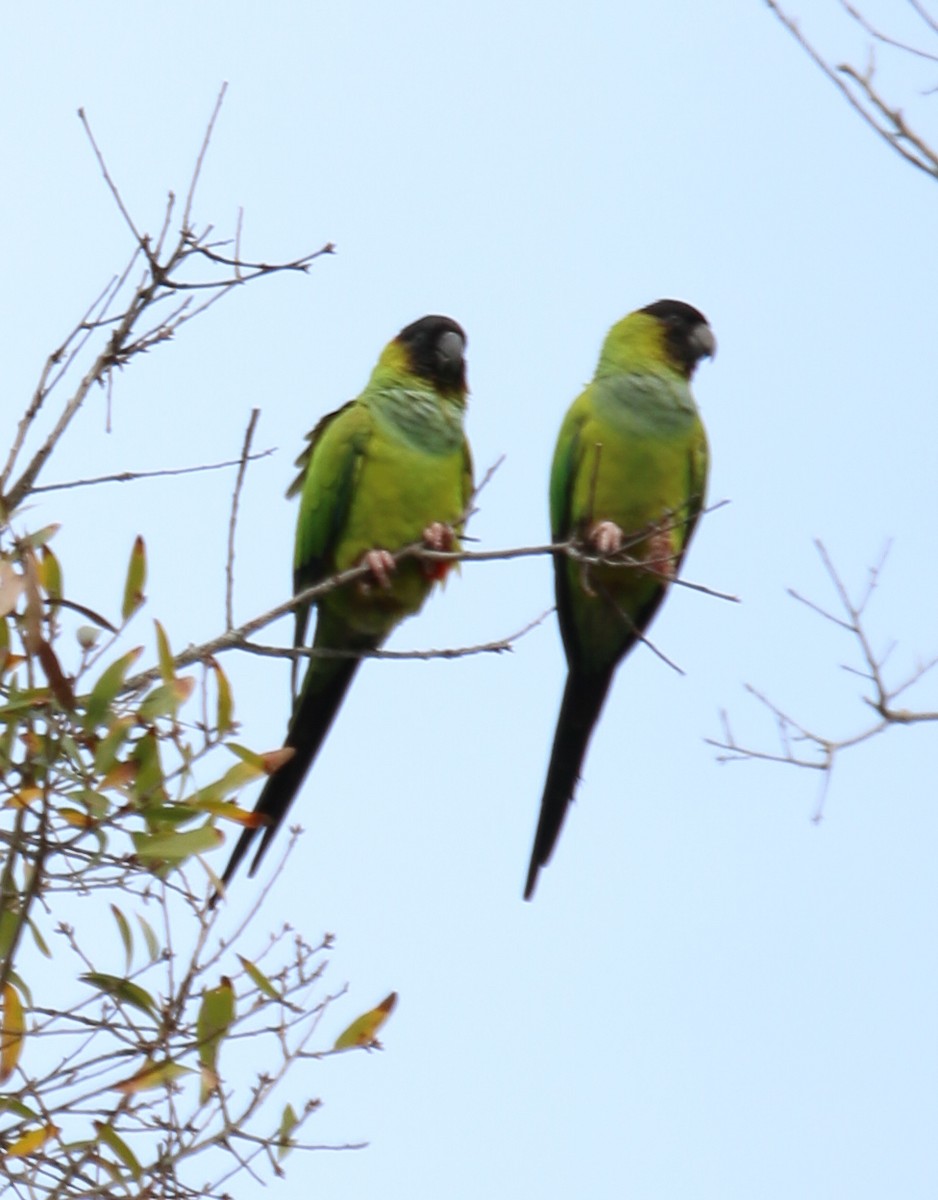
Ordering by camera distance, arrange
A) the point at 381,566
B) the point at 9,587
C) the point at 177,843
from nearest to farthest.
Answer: the point at 9,587 → the point at 177,843 → the point at 381,566

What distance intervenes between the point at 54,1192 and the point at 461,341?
10.00ft

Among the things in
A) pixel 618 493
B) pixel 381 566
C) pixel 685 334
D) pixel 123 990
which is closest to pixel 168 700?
pixel 123 990

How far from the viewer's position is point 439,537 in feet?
14.4

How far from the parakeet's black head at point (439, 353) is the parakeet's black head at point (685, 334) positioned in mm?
682

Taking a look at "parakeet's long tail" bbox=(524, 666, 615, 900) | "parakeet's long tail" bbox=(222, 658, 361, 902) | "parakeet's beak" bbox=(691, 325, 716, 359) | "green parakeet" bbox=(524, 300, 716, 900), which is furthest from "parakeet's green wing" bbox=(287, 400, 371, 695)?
"parakeet's beak" bbox=(691, 325, 716, 359)

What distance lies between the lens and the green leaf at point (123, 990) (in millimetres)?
2814

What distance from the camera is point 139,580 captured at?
2723 millimetres

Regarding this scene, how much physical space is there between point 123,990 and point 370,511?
2.02m

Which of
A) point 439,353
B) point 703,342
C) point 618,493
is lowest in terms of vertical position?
point 618,493

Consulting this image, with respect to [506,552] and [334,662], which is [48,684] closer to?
[506,552]

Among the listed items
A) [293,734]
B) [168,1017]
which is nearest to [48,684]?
[168,1017]

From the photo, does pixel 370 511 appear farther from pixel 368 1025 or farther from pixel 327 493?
pixel 368 1025

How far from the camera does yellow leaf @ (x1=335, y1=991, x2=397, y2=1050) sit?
3.01 meters

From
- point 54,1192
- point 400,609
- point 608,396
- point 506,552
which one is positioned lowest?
point 54,1192
